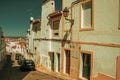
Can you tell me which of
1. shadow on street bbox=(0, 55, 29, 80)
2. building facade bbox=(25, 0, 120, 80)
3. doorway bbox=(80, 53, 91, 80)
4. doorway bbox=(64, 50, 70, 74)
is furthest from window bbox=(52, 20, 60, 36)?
doorway bbox=(80, 53, 91, 80)

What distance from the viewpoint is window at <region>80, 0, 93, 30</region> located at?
44.8 feet

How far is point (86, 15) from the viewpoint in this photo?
14.1 metres

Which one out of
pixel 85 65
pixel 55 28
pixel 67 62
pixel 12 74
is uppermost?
pixel 55 28

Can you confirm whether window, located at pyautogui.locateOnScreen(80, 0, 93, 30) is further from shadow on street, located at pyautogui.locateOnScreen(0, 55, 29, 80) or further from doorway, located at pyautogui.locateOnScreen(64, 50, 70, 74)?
shadow on street, located at pyautogui.locateOnScreen(0, 55, 29, 80)

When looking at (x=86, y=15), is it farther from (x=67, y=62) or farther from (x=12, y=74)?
(x=12, y=74)

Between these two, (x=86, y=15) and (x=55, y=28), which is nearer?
(x=86, y=15)

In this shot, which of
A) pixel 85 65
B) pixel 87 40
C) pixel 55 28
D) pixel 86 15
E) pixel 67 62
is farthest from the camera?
pixel 55 28

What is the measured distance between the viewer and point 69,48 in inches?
656

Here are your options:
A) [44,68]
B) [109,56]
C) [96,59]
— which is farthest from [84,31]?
[44,68]

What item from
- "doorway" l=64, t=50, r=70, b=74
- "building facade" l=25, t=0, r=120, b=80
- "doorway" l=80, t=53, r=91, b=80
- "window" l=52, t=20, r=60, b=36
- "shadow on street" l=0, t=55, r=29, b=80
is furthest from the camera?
"window" l=52, t=20, r=60, b=36

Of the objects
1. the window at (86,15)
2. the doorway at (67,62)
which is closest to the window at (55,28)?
the doorway at (67,62)

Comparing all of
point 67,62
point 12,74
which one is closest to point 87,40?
point 67,62

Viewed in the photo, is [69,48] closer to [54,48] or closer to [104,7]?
[54,48]

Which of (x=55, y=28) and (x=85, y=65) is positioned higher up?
(x=55, y=28)
